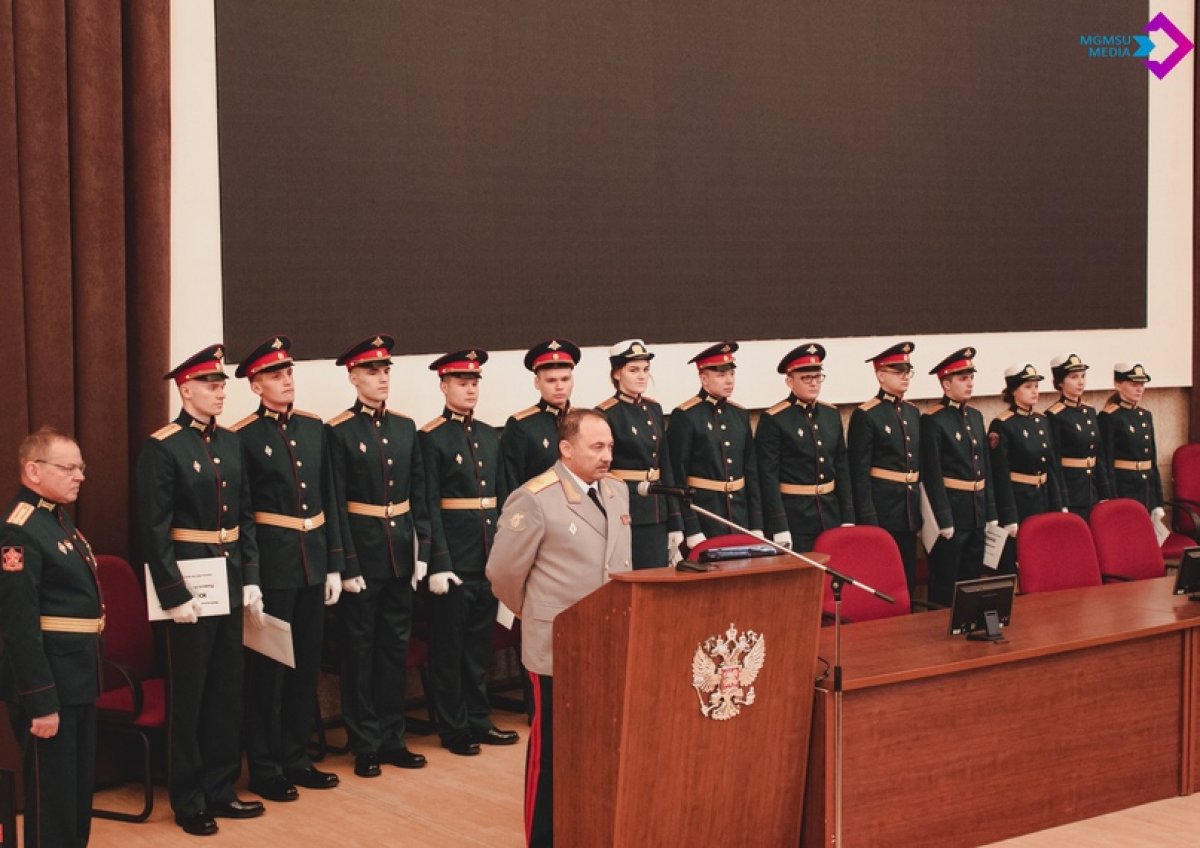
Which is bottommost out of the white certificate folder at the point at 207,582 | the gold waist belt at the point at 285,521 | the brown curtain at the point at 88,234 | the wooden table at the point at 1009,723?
the wooden table at the point at 1009,723

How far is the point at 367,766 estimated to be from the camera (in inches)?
230

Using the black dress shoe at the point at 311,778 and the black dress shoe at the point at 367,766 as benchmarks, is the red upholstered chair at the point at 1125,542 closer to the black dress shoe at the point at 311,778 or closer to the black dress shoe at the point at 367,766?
the black dress shoe at the point at 367,766

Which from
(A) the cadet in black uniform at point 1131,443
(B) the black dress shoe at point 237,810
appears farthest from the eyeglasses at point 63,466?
(A) the cadet in black uniform at point 1131,443

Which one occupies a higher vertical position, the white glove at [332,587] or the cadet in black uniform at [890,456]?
the cadet in black uniform at [890,456]

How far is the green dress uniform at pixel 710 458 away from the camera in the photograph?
7027mm

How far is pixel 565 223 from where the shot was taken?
7.20m

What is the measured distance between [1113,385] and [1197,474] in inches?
29.5

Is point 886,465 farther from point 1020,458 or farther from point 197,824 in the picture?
point 197,824

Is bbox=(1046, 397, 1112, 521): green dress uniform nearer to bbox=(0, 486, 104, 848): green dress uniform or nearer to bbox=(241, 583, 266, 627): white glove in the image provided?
bbox=(241, 583, 266, 627): white glove

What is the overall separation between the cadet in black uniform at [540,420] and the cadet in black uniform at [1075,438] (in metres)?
3.26

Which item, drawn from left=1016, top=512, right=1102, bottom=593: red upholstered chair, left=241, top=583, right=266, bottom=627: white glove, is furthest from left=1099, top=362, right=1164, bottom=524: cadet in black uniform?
left=241, top=583, right=266, bottom=627: white glove

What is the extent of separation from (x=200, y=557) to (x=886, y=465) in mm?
3702

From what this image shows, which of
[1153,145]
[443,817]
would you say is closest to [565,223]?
[443,817]

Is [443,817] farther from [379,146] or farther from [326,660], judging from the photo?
[379,146]
